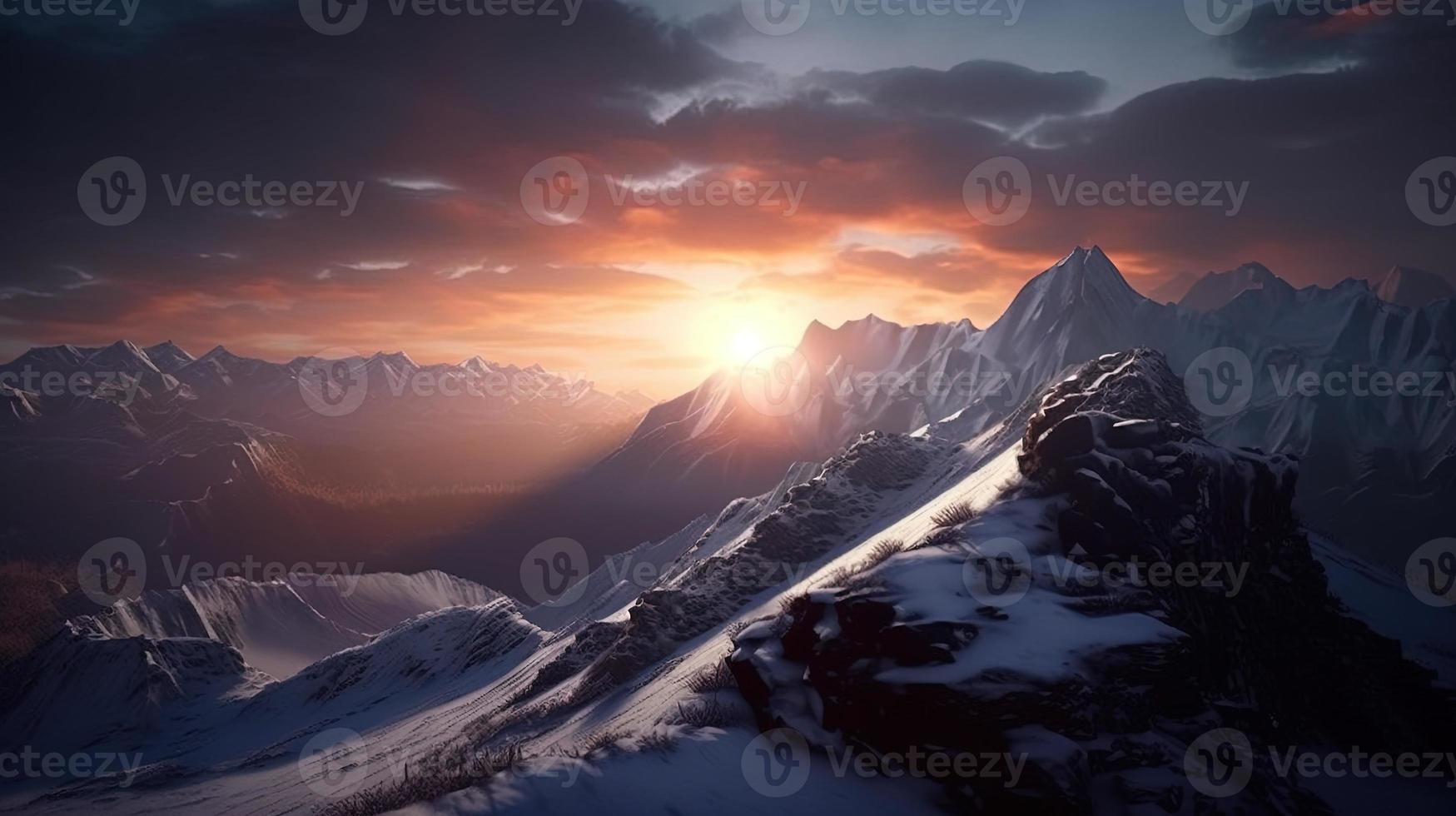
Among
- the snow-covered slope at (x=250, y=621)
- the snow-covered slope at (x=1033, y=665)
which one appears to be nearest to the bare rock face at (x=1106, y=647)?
the snow-covered slope at (x=1033, y=665)

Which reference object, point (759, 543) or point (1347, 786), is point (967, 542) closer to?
point (1347, 786)

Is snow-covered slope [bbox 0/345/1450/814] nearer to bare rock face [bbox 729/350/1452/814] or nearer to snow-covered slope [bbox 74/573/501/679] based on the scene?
bare rock face [bbox 729/350/1452/814]

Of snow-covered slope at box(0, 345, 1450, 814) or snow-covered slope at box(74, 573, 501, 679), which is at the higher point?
snow-covered slope at box(0, 345, 1450, 814)

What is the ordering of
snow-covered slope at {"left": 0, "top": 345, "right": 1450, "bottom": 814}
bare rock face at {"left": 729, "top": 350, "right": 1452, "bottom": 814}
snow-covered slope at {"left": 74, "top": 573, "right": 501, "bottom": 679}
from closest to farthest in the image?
snow-covered slope at {"left": 0, "top": 345, "right": 1450, "bottom": 814}, bare rock face at {"left": 729, "top": 350, "right": 1452, "bottom": 814}, snow-covered slope at {"left": 74, "top": 573, "right": 501, "bottom": 679}

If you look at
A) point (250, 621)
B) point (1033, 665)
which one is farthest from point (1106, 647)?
point (250, 621)

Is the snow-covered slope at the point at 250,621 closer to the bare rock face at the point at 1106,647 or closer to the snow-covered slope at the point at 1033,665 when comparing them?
the snow-covered slope at the point at 1033,665

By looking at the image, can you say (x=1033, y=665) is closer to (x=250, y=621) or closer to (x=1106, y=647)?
(x=1106, y=647)

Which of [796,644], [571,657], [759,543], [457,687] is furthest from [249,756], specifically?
[796,644]

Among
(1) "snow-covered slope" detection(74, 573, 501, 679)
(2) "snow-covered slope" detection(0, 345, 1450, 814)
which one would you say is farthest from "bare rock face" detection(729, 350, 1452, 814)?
(1) "snow-covered slope" detection(74, 573, 501, 679)
